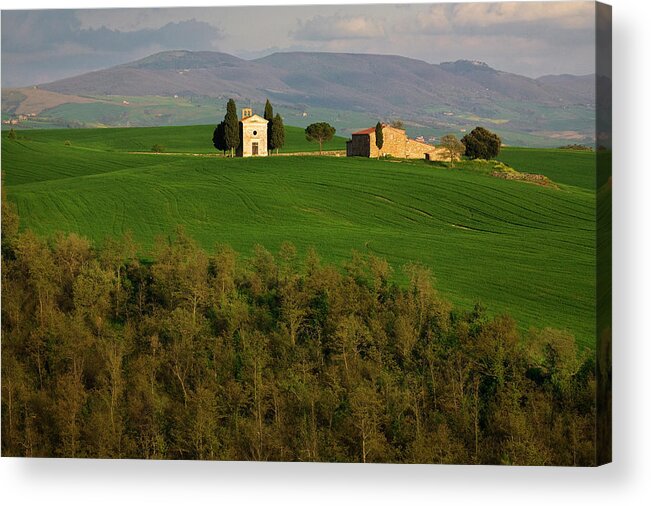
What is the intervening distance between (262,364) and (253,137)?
2848 mm

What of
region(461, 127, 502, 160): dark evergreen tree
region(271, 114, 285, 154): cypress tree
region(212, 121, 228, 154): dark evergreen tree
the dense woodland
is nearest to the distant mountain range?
region(461, 127, 502, 160): dark evergreen tree

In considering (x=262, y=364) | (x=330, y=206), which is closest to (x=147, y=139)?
(x=330, y=206)

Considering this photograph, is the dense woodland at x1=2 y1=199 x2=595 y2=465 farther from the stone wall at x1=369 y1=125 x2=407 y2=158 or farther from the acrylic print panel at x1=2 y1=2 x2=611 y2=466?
the stone wall at x1=369 y1=125 x2=407 y2=158

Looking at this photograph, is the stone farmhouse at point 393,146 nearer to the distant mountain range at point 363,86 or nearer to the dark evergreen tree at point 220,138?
the distant mountain range at point 363,86

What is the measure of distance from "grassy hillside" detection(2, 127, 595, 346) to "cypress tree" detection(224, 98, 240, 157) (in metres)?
0.23

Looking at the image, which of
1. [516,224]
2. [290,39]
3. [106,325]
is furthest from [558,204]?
[106,325]

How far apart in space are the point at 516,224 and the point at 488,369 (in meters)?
1.76

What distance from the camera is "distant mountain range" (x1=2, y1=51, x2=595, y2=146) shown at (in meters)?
14.0

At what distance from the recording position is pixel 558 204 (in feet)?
44.2

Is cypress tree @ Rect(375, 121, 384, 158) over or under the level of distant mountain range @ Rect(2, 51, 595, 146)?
under

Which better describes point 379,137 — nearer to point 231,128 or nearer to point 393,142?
point 393,142

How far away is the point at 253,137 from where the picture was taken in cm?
1471

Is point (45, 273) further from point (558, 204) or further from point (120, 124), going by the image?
point (558, 204)

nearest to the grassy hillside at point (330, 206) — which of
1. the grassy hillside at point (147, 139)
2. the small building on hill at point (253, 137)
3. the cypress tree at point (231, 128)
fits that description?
the grassy hillside at point (147, 139)
